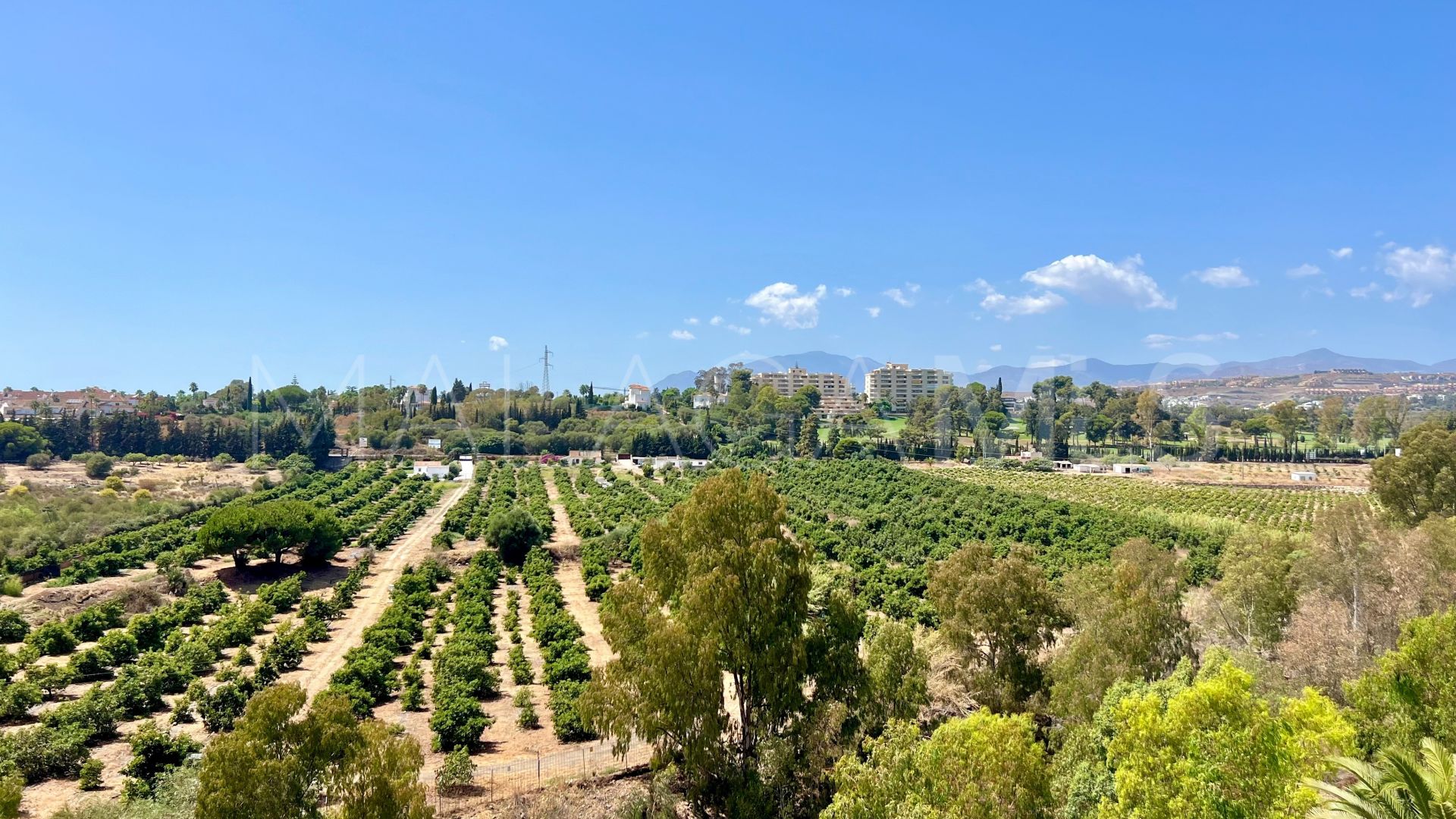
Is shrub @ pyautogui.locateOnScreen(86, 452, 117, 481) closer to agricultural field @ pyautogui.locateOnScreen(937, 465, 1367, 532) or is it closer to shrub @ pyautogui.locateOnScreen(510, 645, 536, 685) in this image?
shrub @ pyautogui.locateOnScreen(510, 645, 536, 685)

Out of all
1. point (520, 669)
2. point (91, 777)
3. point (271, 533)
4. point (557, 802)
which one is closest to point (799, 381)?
point (271, 533)

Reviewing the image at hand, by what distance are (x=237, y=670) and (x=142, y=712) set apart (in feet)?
10.3

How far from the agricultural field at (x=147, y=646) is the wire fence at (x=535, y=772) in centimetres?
618

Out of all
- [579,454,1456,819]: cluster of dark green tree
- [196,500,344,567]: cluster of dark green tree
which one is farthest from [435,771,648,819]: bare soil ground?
[196,500,344,567]: cluster of dark green tree

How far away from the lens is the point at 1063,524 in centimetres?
4619

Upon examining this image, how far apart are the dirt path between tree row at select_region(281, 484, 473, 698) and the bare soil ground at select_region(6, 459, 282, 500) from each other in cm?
3007

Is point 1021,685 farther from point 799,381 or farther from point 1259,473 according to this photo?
point 799,381

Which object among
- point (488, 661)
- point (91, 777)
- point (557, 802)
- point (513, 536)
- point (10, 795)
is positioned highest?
point (10, 795)

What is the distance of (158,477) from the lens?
259 ft

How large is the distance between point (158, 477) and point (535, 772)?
83606 millimetres

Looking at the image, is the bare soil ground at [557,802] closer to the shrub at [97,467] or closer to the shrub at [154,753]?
the shrub at [154,753]

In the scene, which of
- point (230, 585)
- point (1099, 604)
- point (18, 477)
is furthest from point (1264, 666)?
point (18, 477)

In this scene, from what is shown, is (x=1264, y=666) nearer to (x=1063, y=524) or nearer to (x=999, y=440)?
(x=1063, y=524)

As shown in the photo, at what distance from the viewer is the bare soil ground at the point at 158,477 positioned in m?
69.6
